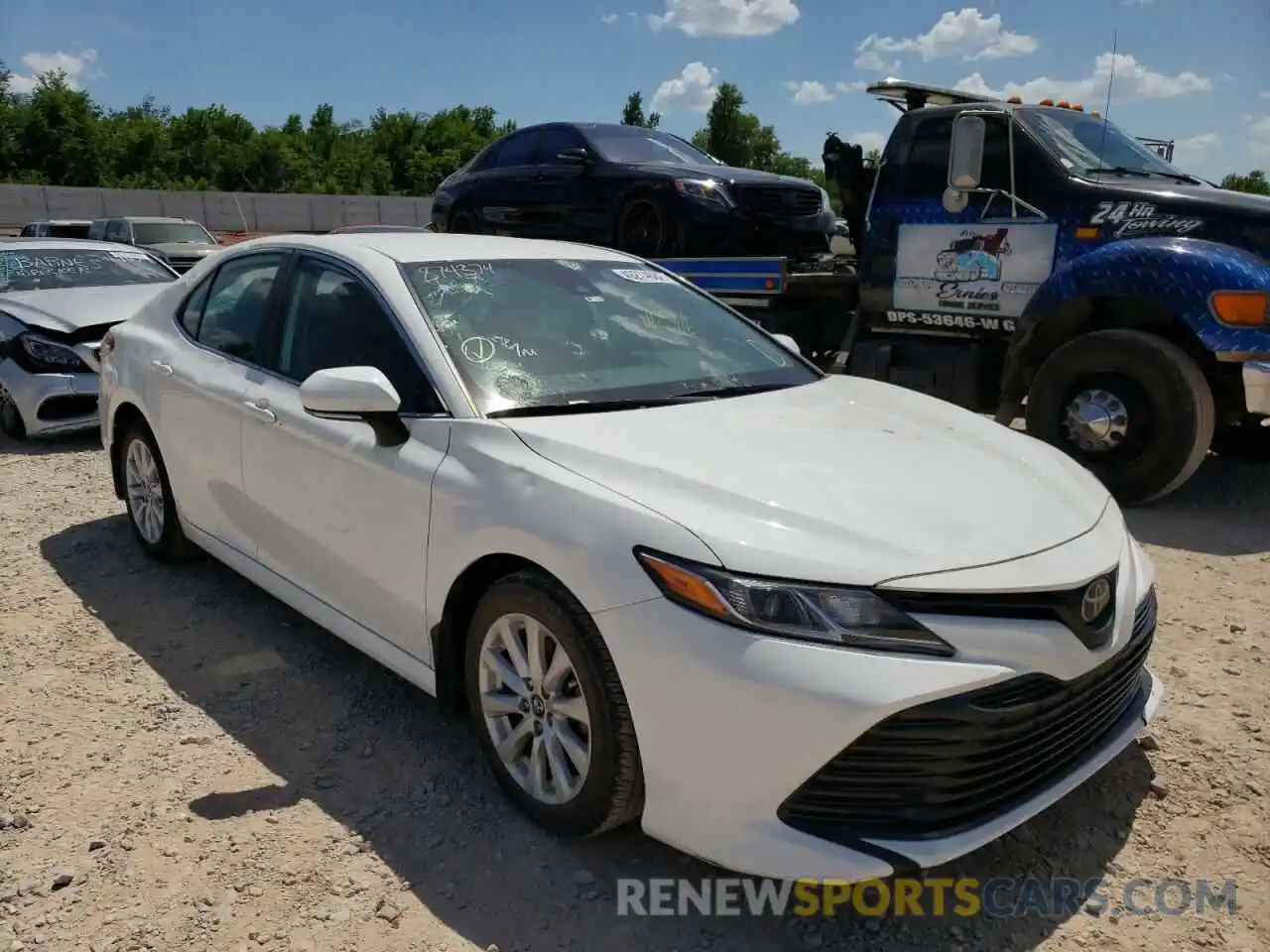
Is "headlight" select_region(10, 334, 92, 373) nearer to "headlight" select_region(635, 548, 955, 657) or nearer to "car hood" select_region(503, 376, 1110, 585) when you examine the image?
"car hood" select_region(503, 376, 1110, 585)

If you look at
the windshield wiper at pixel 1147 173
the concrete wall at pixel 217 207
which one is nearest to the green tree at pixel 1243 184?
the windshield wiper at pixel 1147 173

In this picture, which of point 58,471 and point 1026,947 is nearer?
point 1026,947

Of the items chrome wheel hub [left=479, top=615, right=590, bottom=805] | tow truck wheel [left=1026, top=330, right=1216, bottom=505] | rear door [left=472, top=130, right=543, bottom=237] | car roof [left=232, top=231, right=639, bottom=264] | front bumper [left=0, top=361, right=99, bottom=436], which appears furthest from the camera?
rear door [left=472, top=130, right=543, bottom=237]

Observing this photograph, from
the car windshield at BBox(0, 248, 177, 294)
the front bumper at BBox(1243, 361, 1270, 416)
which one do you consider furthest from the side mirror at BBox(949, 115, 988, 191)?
the car windshield at BBox(0, 248, 177, 294)

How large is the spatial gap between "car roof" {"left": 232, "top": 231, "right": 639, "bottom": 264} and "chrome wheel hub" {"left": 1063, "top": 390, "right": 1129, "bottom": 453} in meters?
3.20

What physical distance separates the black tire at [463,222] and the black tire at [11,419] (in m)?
4.24

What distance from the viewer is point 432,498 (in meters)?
2.89

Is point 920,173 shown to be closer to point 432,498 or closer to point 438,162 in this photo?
point 432,498

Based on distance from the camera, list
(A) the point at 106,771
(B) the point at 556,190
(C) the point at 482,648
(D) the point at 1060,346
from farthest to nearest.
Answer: (B) the point at 556,190
(D) the point at 1060,346
(A) the point at 106,771
(C) the point at 482,648

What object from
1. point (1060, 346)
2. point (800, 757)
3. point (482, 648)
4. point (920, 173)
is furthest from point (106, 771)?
point (920, 173)

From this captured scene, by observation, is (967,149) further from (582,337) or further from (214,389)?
(214,389)

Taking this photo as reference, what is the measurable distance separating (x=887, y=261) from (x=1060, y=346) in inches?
58.9

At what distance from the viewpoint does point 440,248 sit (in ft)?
12.1

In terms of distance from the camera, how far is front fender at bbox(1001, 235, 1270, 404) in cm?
539
